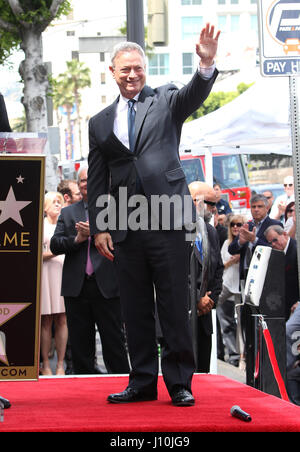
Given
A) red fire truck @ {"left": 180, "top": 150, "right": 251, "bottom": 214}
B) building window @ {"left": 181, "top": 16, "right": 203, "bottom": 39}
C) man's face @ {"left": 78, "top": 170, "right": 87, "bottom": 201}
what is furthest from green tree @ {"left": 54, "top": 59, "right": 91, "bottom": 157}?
man's face @ {"left": 78, "top": 170, "right": 87, "bottom": 201}

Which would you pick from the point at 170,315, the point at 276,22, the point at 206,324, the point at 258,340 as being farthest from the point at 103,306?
the point at 276,22

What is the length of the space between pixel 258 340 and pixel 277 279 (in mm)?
520

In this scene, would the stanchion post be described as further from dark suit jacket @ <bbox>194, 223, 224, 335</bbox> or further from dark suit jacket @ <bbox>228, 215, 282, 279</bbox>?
dark suit jacket @ <bbox>228, 215, 282, 279</bbox>

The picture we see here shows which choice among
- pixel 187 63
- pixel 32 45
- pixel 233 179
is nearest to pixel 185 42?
pixel 187 63

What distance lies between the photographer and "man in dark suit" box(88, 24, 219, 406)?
5109 mm

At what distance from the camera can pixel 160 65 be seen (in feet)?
337

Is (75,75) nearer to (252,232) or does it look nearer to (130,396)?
(252,232)

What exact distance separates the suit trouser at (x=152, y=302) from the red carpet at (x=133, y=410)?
8.0 inches

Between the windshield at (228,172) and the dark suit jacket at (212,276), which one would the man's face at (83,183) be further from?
the windshield at (228,172)

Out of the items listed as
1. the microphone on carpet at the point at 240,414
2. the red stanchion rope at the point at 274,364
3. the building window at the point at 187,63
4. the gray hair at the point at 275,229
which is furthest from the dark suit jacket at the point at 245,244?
the building window at the point at 187,63

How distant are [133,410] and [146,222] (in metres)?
1.10

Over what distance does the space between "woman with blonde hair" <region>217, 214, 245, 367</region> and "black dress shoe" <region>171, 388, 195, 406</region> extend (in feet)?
19.0
